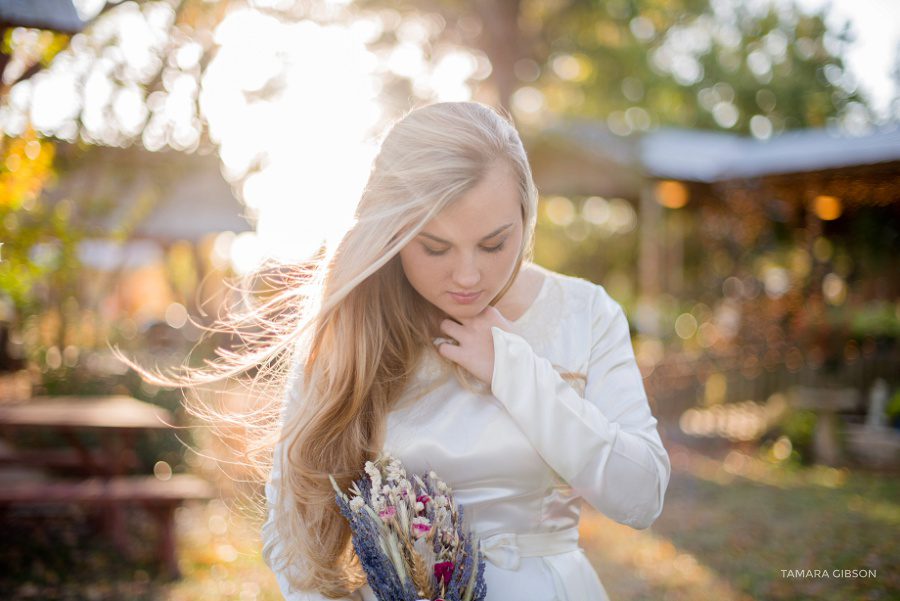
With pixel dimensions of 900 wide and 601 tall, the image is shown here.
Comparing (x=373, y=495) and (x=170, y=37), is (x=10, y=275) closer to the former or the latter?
(x=373, y=495)

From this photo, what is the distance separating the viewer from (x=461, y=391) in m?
2.07

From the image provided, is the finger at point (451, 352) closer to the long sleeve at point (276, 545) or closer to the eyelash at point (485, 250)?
the eyelash at point (485, 250)

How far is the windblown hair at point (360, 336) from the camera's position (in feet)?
6.25

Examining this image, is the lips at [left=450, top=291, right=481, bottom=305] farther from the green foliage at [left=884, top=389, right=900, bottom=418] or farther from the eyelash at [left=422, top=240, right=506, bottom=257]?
the green foliage at [left=884, top=389, right=900, bottom=418]

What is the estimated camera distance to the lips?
1971 mm

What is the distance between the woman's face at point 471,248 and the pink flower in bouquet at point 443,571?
65cm

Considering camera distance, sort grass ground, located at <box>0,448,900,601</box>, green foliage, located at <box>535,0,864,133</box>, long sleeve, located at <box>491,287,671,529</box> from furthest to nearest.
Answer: green foliage, located at <box>535,0,864,133</box> → grass ground, located at <box>0,448,900,601</box> → long sleeve, located at <box>491,287,671,529</box>

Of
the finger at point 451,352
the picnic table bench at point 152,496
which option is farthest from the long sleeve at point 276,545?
the picnic table bench at point 152,496

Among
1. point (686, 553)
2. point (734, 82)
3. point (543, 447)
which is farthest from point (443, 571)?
point (734, 82)

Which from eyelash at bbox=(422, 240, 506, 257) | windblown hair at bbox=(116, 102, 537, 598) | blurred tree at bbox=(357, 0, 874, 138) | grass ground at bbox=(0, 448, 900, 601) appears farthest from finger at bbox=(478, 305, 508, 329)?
blurred tree at bbox=(357, 0, 874, 138)

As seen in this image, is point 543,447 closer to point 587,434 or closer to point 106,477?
point 587,434

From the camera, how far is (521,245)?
2.01 m

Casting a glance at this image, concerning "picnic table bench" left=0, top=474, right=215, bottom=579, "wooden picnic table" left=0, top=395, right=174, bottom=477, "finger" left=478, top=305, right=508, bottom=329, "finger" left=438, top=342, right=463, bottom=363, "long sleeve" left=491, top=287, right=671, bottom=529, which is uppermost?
"finger" left=478, top=305, right=508, bottom=329

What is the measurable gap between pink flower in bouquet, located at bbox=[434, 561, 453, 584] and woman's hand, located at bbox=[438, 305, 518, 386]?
1.62ft
